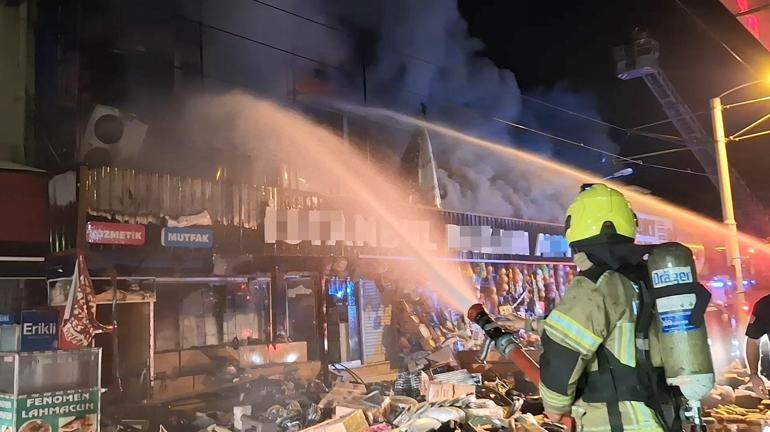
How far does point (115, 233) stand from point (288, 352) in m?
3.92

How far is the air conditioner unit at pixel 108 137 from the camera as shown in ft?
29.0

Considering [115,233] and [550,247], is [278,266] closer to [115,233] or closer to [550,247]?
[115,233]

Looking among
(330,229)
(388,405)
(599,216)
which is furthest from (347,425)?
(599,216)

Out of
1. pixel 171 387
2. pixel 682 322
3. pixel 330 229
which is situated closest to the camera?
pixel 682 322

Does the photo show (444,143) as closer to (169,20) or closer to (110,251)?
(169,20)

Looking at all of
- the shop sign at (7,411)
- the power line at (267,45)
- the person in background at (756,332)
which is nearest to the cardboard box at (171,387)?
the shop sign at (7,411)

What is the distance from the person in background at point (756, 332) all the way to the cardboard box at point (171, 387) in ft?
25.1

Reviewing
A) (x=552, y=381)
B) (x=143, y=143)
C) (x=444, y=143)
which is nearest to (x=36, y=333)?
(x=143, y=143)

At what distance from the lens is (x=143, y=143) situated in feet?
31.7

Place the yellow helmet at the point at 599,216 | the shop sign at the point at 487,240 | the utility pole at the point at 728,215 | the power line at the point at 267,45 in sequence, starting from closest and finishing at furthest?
the yellow helmet at the point at 599,216 < the utility pole at the point at 728,215 < the power line at the point at 267,45 < the shop sign at the point at 487,240

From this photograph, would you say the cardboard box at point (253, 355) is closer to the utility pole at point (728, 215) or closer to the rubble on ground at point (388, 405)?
the rubble on ground at point (388, 405)

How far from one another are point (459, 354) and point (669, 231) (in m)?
15.2

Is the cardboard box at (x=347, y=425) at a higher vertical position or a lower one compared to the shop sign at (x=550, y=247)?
lower

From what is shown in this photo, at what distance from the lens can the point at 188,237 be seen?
9.37m
